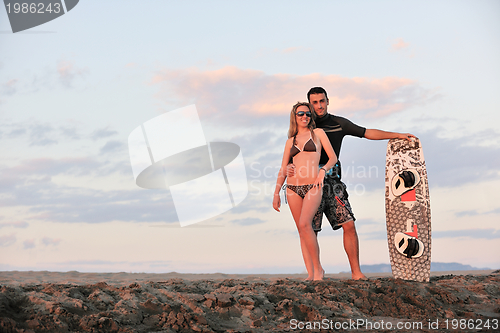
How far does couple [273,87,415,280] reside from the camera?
5277 millimetres

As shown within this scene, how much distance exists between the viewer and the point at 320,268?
5289 mm

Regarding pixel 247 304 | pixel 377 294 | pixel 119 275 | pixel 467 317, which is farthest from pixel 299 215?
pixel 119 275

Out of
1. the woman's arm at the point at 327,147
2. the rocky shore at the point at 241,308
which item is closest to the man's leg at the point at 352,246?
the rocky shore at the point at 241,308

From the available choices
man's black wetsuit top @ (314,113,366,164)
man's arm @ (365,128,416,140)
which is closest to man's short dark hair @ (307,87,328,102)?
man's black wetsuit top @ (314,113,366,164)

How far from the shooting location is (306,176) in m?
5.37

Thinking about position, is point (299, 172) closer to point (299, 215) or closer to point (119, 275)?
point (299, 215)

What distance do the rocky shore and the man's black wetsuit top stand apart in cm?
199

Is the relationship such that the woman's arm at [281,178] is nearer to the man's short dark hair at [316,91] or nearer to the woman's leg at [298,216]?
the woman's leg at [298,216]

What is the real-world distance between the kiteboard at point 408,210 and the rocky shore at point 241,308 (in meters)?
0.84

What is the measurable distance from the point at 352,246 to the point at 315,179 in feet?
3.66

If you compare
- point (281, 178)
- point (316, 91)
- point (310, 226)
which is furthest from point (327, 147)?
point (310, 226)

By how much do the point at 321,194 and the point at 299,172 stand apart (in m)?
0.40

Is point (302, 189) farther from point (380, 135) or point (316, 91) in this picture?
point (380, 135)

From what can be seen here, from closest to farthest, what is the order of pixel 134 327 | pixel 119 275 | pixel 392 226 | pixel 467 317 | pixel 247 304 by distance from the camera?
pixel 134 327, pixel 247 304, pixel 467 317, pixel 392 226, pixel 119 275
